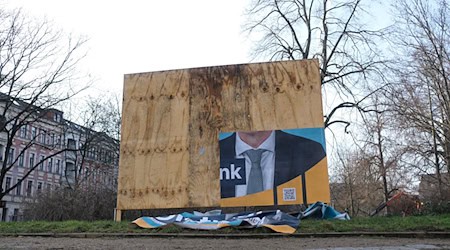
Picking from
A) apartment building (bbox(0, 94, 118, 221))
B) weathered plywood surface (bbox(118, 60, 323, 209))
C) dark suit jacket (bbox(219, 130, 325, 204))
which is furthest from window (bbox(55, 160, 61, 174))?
dark suit jacket (bbox(219, 130, 325, 204))

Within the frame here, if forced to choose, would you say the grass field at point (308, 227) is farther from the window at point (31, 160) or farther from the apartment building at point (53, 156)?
the window at point (31, 160)

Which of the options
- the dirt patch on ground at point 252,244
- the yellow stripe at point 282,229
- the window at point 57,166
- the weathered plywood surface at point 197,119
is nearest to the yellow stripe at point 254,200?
the weathered plywood surface at point 197,119

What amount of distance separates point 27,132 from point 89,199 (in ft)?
148

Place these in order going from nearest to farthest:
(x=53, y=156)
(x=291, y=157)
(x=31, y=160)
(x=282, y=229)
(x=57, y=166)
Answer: (x=282, y=229) → (x=291, y=157) → (x=53, y=156) → (x=31, y=160) → (x=57, y=166)

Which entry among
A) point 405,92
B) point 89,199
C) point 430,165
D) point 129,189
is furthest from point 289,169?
point 430,165

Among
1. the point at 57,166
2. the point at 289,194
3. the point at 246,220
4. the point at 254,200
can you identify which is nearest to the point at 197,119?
the point at 254,200

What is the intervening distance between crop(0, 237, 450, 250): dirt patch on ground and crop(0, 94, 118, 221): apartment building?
689 inches

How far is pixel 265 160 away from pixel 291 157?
0.69m

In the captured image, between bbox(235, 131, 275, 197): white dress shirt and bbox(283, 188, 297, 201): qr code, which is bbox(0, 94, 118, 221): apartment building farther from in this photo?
bbox(283, 188, 297, 201): qr code

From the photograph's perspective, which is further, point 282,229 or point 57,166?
point 57,166

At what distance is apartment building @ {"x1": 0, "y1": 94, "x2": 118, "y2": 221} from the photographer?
106 feet

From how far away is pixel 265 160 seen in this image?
37.7ft

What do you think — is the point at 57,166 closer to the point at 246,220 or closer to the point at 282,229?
the point at 246,220

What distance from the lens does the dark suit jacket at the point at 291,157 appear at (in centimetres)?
1126
